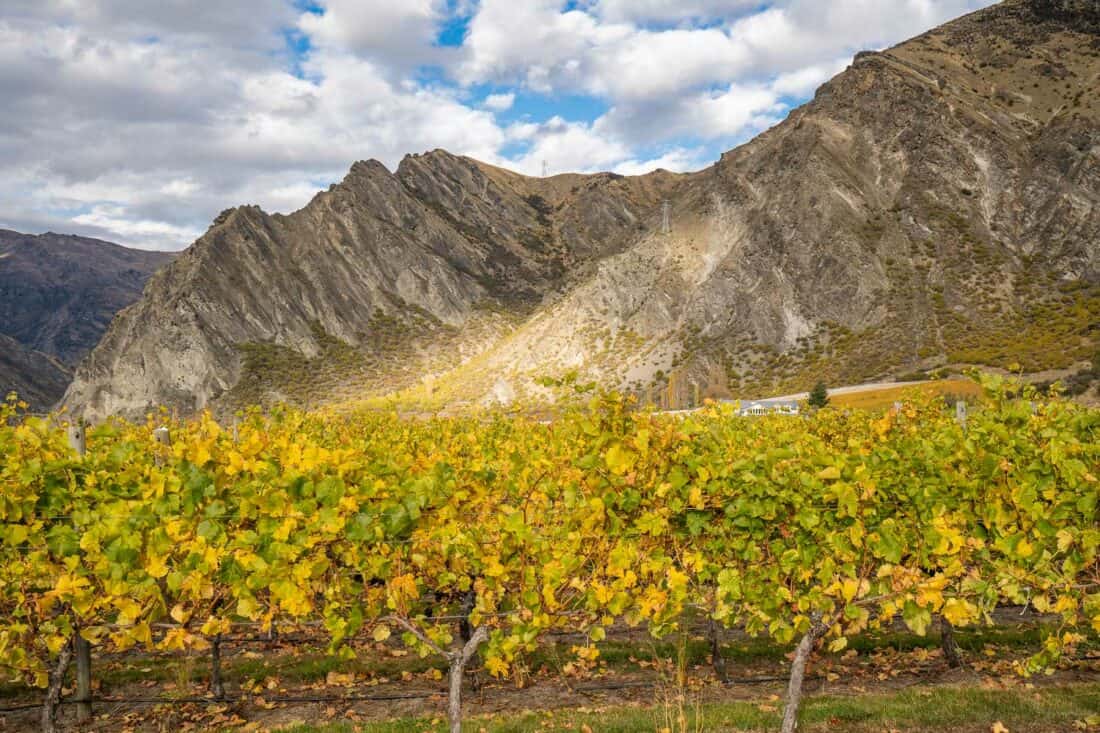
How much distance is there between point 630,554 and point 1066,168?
389 feet

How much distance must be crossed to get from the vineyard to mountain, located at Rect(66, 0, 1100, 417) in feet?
244

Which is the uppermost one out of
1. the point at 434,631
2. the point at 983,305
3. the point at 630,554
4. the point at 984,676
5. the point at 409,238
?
the point at 409,238

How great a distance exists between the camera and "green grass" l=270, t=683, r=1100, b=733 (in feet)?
30.0

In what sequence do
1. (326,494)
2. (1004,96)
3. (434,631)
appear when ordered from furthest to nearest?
(1004,96) < (434,631) < (326,494)

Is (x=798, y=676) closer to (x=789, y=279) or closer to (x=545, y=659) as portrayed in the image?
(x=545, y=659)

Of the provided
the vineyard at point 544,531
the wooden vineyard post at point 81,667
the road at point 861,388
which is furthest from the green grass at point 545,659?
the road at point 861,388

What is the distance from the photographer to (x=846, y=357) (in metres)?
84.0

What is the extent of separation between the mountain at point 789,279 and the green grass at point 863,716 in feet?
235

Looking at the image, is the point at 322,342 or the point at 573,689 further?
the point at 322,342

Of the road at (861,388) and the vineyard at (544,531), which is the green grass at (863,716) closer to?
the vineyard at (544,531)

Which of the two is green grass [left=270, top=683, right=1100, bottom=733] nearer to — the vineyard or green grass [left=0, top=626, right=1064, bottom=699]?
green grass [left=0, top=626, right=1064, bottom=699]

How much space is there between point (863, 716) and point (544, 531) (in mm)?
6615

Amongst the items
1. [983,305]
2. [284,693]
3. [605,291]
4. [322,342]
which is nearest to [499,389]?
[605,291]

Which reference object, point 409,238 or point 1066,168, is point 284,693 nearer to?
point 1066,168
